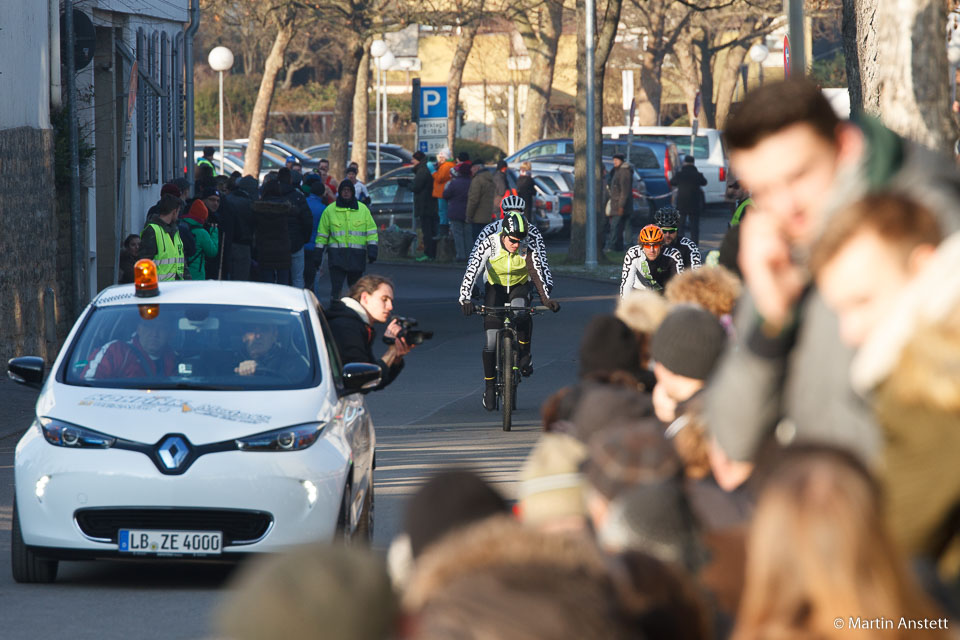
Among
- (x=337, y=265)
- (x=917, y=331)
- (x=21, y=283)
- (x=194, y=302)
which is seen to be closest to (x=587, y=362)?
(x=917, y=331)

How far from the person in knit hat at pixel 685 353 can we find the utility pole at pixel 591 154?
81.6ft

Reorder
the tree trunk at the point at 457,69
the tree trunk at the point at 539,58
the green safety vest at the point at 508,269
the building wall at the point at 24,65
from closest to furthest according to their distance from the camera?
the green safety vest at the point at 508,269
the building wall at the point at 24,65
the tree trunk at the point at 539,58
the tree trunk at the point at 457,69

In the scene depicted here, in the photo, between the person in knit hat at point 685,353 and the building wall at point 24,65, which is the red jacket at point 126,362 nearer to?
the person in knit hat at point 685,353

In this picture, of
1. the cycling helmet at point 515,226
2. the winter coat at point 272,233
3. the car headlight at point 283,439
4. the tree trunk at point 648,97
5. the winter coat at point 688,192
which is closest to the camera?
the car headlight at point 283,439

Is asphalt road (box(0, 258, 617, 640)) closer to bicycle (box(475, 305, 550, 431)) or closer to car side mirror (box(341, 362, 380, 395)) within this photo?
bicycle (box(475, 305, 550, 431))

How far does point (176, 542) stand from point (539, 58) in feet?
135

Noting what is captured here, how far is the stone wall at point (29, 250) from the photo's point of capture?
1703 cm

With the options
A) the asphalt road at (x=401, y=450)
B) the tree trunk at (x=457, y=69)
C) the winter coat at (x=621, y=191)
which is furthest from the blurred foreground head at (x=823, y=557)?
the tree trunk at (x=457, y=69)

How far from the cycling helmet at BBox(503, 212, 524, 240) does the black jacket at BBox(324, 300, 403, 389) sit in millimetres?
4753

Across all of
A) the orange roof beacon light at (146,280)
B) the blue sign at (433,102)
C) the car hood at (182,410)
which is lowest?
the car hood at (182,410)

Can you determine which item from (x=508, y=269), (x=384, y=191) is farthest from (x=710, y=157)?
(x=508, y=269)

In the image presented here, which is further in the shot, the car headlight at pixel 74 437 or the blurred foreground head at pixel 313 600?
the car headlight at pixel 74 437

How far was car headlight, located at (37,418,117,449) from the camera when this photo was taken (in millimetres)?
8188

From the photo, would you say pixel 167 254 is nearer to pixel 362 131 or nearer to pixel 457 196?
pixel 457 196
